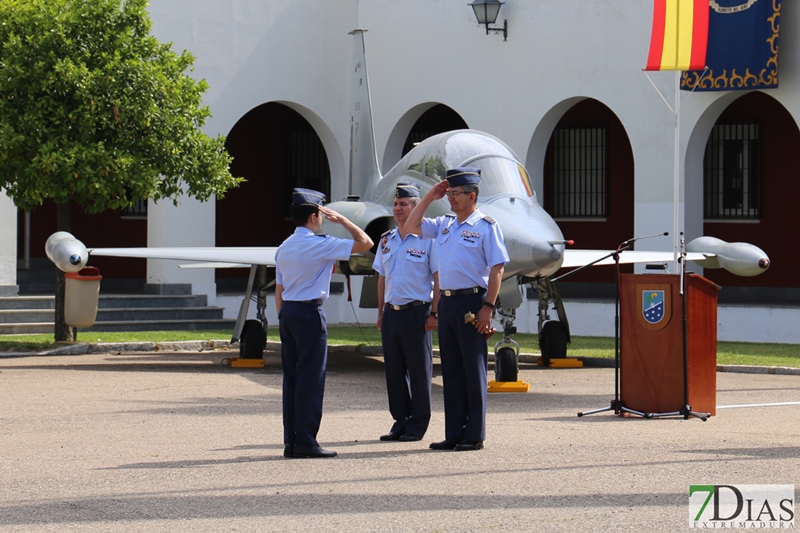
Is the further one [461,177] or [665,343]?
[665,343]

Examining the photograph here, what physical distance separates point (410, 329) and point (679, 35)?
21.0 feet

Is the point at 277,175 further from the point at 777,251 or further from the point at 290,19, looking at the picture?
the point at 777,251

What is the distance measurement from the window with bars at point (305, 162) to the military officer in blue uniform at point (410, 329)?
19669mm

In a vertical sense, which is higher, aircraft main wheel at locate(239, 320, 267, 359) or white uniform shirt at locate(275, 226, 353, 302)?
white uniform shirt at locate(275, 226, 353, 302)

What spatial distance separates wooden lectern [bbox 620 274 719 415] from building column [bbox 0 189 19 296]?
541 inches

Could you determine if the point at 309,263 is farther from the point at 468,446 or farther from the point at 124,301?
the point at 124,301

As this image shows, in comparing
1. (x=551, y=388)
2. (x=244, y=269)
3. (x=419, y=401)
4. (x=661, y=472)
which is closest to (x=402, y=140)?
(x=244, y=269)

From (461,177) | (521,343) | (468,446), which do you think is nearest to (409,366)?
(468,446)

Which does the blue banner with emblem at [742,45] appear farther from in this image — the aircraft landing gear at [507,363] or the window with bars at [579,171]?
the aircraft landing gear at [507,363]

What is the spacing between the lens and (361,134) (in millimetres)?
18188

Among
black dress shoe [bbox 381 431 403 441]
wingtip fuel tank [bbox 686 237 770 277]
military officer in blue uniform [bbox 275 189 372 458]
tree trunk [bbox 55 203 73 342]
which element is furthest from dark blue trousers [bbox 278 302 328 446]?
tree trunk [bbox 55 203 73 342]

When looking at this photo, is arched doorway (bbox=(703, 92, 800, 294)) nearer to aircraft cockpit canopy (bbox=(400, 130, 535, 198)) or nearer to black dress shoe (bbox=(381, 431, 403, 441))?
aircraft cockpit canopy (bbox=(400, 130, 535, 198))

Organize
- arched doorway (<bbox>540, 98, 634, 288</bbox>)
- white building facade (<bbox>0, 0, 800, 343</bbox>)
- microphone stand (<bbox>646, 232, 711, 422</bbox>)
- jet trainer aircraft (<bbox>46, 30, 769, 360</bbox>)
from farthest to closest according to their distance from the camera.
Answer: arched doorway (<bbox>540, 98, 634, 288</bbox>) < white building facade (<bbox>0, 0, 800, 343</bbox>) < jet trainer aircraft (<bbox>46, 30, 769, 360</bbox>) < microphone stand (<bbox>646, 232, 711, 422</bbox>)

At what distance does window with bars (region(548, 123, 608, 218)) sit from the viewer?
2584 centimetres
